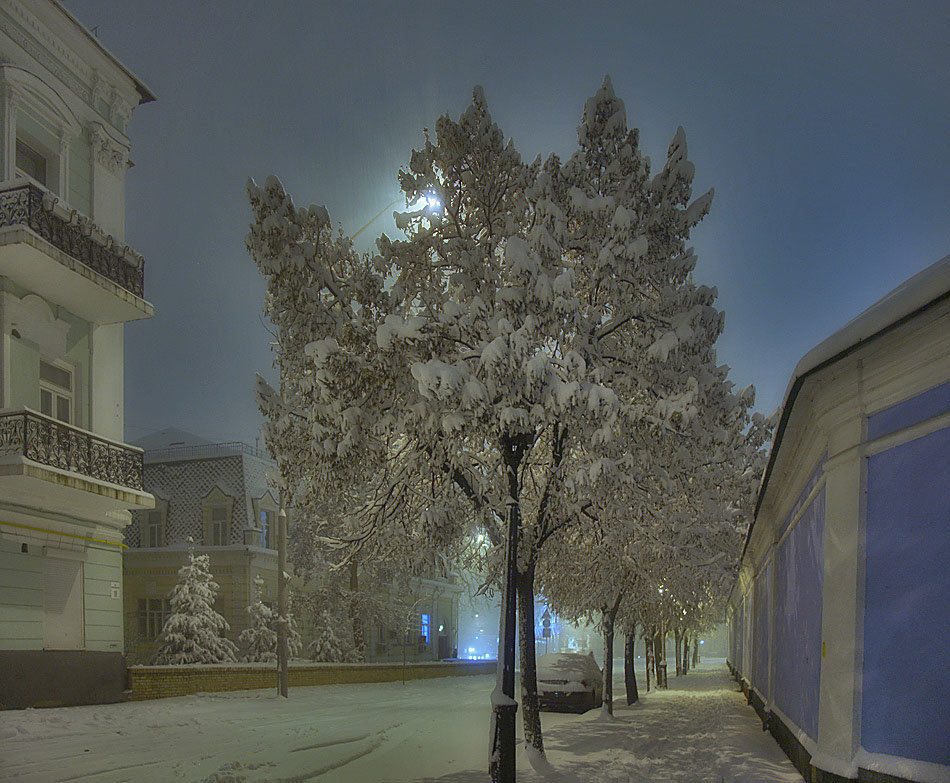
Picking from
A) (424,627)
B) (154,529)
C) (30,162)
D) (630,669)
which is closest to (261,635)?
(154,529)

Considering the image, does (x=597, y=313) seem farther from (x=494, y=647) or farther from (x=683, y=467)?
(x=494, y=647)

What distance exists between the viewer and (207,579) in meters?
29.8

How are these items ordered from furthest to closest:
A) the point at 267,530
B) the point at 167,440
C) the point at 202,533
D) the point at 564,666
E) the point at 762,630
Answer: the point at 167,440, the point at 267,530, the point at 202,533, the point at 564,666, the point at 762,630

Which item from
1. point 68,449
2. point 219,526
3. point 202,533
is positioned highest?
point 68,449

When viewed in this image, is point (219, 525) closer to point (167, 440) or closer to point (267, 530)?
point (267, 530)

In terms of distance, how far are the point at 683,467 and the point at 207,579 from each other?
23152 mm

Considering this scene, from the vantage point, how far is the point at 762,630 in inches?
688

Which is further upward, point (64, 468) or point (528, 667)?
point (64, 468)

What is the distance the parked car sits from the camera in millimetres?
19672

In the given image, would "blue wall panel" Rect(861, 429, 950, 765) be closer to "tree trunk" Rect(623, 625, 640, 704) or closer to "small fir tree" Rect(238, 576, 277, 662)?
"tree trunk" Rect(623, 625, 640, 704)

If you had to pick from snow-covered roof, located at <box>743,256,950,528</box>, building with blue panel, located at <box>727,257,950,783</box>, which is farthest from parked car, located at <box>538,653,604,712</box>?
snow-covered roof, located at <box>743,256,950,528</box>

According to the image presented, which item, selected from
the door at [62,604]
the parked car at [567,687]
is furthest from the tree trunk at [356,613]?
the door at [62,604]

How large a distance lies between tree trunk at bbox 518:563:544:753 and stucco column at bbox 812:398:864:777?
15.8ft

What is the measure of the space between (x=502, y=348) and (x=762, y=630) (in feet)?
39.8
